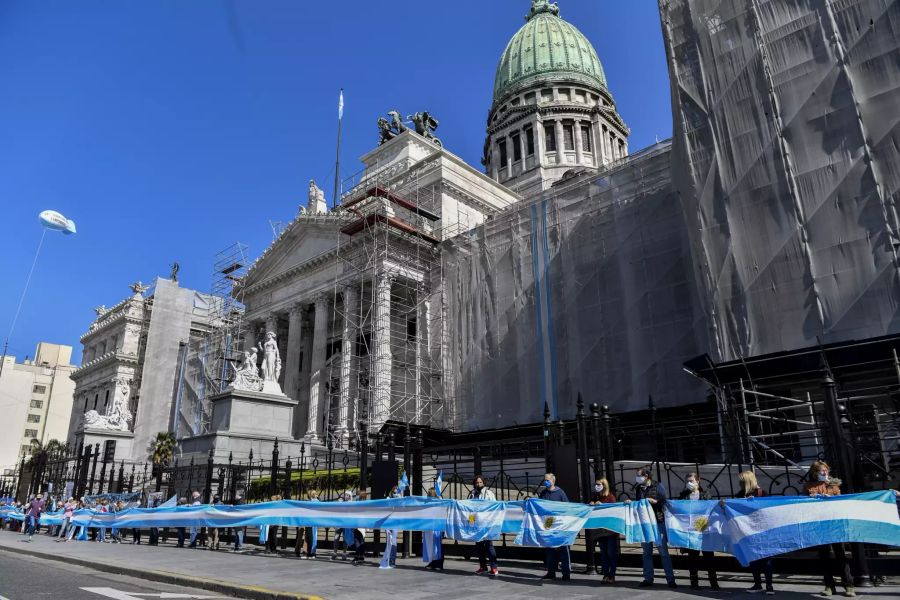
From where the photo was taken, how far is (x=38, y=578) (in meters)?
10.8

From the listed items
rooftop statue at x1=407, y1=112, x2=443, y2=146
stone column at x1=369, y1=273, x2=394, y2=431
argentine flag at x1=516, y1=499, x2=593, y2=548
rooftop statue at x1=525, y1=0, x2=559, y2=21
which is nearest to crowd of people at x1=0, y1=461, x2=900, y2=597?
argentine flag at x1=516, y1=499, x2=593, y2=548

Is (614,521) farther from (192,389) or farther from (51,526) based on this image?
(192,389)

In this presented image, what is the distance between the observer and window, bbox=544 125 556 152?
234 ft

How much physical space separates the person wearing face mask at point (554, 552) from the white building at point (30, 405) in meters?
93.8

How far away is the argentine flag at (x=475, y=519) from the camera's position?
1178cm

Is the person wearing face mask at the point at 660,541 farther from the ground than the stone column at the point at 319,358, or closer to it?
closer to it

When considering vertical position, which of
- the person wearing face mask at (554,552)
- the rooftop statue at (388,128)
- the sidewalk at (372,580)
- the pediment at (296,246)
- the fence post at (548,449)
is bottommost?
the sidewalk at (372,580)

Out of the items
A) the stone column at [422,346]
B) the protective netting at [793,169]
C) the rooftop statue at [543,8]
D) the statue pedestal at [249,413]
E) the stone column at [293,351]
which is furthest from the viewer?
the rooftop statue at [543,8]

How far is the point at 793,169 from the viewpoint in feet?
72.3

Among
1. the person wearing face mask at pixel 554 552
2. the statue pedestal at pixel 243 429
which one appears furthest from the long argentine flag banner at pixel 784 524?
the statue pedestal at pixel 243 429

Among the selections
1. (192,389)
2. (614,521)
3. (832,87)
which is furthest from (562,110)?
(614,521)

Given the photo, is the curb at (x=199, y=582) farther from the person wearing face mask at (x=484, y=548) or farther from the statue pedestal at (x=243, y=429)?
the statue pedestal at (x=243, y=429)

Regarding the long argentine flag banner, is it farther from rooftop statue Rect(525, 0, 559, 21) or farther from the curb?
rooftop statue Rect(525, 0, 559, 21)

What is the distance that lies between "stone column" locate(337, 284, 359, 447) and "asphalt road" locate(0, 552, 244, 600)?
25.8 m
